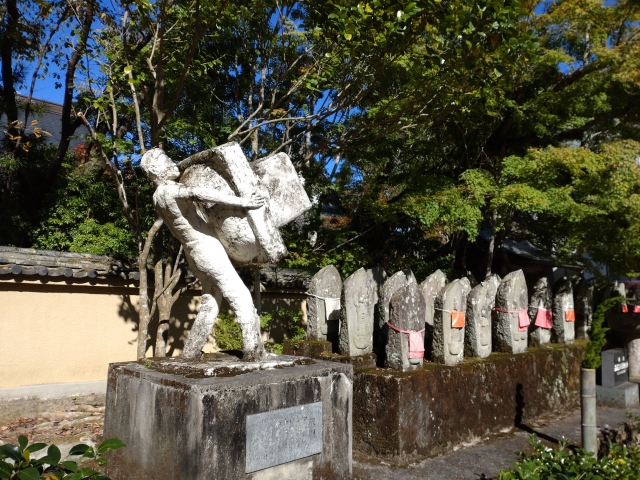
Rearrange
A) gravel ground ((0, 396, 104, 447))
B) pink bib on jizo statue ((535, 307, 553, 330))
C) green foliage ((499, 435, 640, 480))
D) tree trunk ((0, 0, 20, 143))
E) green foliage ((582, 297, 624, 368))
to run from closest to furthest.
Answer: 1. green foliage ((499, 435, 640, 480))
2. green foliage ((582, 297, 624, 368))
3. gravel ground ((0, 396, 104, 447))
4. pink bib on jizo statue ((535, 307, 553, 330))
5. tree trunk ((0, 0, 20, 143))

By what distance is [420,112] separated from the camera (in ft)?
25.7

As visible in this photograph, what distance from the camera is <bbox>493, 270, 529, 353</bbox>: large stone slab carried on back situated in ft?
21.5

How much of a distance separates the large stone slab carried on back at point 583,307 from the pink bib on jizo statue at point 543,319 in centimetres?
145

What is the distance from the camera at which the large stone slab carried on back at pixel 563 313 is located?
7930 millimetres

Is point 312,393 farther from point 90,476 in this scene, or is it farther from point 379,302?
point 379,302

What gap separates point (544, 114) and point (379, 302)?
5.71 meters

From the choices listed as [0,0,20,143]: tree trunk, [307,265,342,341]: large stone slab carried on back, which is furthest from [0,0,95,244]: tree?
[307,265,342,341]: large stone slab carried on back

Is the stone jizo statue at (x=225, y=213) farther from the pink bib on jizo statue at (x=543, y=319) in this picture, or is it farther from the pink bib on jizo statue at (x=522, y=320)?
the pink bib on jizo statue at (x=543, y=319)

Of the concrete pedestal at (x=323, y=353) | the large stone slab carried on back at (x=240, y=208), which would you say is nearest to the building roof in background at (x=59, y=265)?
the concrete pedestal at (x=323, y=353)

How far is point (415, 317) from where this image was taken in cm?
511

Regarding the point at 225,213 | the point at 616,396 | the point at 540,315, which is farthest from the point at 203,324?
the point at 616,396

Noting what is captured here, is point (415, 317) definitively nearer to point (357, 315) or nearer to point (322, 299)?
point (357, 315)

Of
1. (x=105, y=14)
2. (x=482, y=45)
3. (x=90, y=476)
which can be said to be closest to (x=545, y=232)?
(x=482, y=45)

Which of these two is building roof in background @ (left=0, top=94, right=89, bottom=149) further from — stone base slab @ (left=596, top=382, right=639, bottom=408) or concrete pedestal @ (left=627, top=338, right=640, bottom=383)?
concrete pedestal @ (left=627, top=338, right=640, bottom=383)
